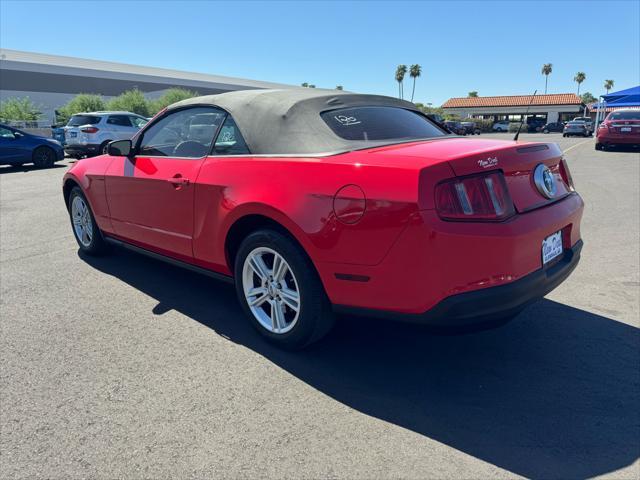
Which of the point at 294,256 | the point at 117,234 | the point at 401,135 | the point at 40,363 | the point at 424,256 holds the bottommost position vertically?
the point at 40,363

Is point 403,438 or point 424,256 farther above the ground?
point 424,256

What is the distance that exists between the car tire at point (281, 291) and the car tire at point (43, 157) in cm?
1398

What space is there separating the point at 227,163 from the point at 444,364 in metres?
1.93

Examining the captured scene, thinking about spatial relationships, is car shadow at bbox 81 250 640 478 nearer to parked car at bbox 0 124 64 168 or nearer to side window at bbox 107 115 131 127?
parked car at bbox 0 124 64 168

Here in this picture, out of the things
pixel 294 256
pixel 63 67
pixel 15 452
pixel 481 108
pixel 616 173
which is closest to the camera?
pixel 15 452

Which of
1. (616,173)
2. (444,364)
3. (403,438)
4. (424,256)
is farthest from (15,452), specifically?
(616,173)

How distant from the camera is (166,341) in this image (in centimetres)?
325

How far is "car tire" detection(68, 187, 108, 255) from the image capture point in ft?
16.1

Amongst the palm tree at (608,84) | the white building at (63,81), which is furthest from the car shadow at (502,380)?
the palm tree at (608,84)

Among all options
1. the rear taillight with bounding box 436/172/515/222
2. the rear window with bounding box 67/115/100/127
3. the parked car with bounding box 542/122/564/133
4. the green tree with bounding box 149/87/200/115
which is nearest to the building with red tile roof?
the parked car with bounding box 542/122/564/133

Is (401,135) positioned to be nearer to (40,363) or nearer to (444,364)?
(444,364)

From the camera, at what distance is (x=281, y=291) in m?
3.01

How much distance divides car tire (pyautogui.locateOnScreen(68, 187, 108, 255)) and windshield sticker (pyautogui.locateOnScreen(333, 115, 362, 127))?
9.96ft

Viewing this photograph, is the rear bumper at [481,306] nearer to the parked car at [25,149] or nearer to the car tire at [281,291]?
the car tire at [281,291]
